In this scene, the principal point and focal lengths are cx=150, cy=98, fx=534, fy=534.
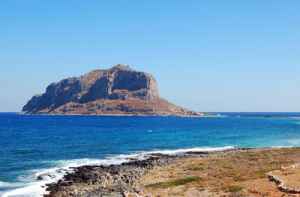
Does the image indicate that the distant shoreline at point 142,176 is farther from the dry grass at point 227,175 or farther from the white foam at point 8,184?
the white foam at point 8,184

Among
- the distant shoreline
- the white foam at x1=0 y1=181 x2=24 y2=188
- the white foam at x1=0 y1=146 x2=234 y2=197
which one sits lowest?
the white foam at x1=0 y1=181 x2=24 y2=188

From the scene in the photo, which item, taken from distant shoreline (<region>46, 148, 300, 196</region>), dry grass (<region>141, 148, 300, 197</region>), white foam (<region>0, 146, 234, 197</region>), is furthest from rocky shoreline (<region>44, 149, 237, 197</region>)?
dry grass (<region>141, 148, 300, 197</region>)

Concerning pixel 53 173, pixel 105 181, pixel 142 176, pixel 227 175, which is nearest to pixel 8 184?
pixel 53 173

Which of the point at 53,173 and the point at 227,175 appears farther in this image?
the point at 53,173

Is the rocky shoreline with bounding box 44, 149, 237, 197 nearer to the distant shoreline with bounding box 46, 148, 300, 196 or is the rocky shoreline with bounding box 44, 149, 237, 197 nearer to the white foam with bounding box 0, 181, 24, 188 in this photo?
the distant shoreline with bounding box 46, 148, 300, 196

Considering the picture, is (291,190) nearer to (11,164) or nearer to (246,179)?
(246,179)

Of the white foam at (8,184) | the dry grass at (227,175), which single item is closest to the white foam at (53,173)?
the white foam at (8,184)

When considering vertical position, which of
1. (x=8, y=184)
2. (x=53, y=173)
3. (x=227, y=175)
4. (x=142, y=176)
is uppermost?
(x=227, y=175)

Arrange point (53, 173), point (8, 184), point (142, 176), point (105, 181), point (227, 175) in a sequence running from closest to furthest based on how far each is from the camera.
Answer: point (227, 175) → point (8, 184) → point (105, 181) → point (142, 176) → point (53, 173)

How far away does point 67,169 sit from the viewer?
77500mm

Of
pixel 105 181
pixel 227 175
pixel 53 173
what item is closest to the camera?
pixel 227 175

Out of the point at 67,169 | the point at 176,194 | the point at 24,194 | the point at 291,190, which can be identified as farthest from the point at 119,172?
the point at 291,190

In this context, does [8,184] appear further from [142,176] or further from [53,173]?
[142,176]

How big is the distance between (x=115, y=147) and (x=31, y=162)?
3630 cm
